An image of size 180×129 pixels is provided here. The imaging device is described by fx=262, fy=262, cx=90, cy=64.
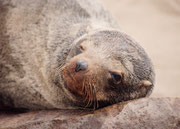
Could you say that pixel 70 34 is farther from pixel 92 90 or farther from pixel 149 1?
pixel 149 1

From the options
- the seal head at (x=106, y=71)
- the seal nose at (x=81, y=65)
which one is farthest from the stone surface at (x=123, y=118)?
the seal nose at (x=81, y=65)

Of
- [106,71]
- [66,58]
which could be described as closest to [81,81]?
[106,71]

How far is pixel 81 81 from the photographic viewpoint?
220 cm

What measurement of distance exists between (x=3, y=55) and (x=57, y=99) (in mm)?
878

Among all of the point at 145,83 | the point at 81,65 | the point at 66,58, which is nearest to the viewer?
the point at 81,65

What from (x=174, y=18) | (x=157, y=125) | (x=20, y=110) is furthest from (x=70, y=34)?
(x=174, y=18)

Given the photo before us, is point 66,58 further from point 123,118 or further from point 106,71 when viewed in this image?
point 123,118

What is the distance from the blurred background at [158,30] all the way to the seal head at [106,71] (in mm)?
2365

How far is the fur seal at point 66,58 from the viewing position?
234 cm

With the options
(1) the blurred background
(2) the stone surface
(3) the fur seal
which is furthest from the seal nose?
(1) the blurred background

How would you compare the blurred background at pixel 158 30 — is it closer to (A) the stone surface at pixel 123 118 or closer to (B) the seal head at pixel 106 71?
(B) the seal head at pixel 106 71

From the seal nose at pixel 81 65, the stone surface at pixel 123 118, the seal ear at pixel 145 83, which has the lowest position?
the stone surface at pixel 123 118

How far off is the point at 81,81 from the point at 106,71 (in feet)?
0.85

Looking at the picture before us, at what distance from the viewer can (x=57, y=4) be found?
327 cm
